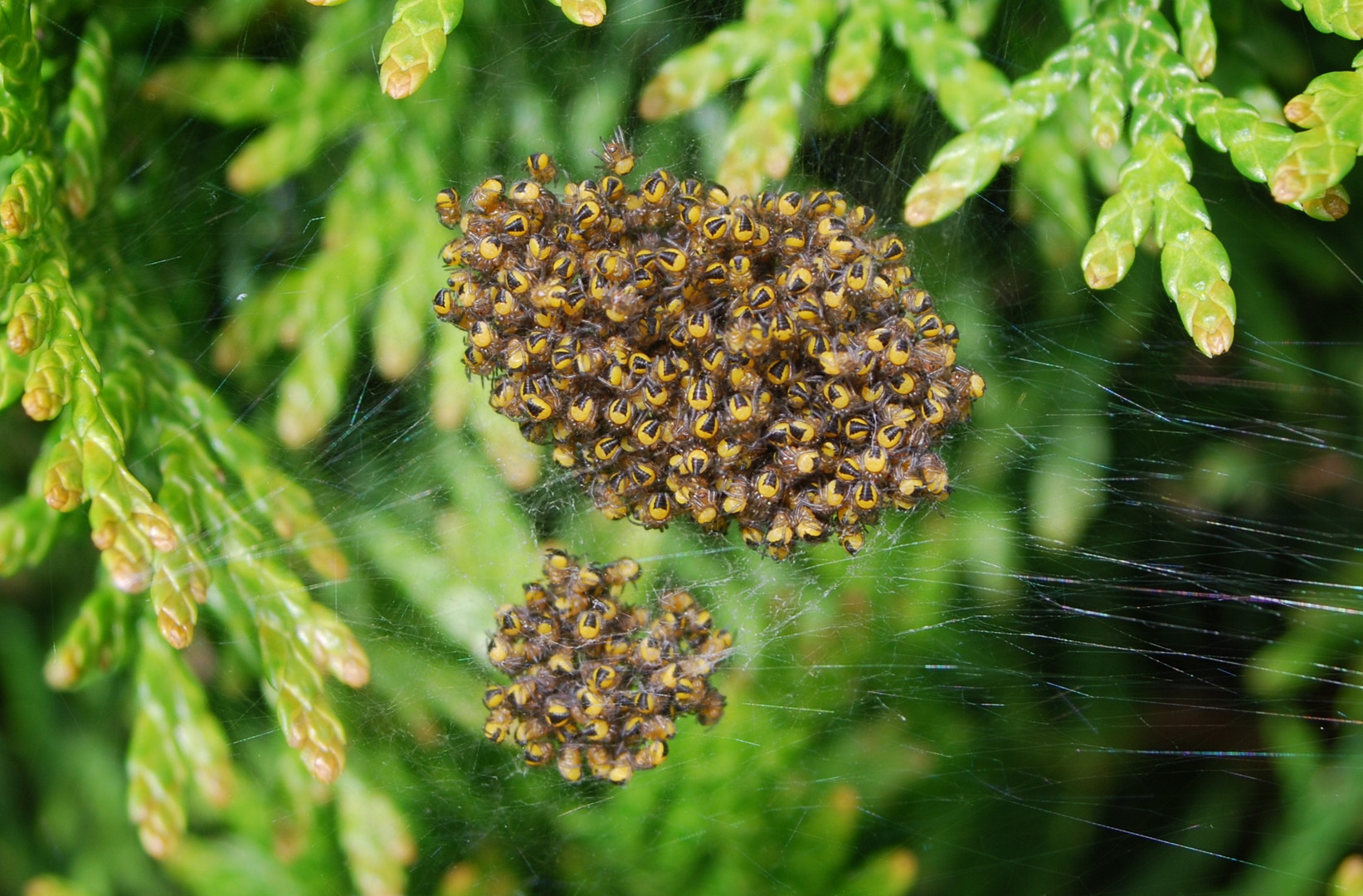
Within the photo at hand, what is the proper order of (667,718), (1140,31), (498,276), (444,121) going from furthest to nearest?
(444,121) → (1140,31) → (667,718) → (498,276)

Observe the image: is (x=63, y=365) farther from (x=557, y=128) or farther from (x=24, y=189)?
(x=557, y=128)

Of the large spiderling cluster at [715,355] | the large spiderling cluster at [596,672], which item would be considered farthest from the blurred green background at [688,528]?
the large spiderling cluster at [715,355]

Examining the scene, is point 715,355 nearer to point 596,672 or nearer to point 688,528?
point 688,528

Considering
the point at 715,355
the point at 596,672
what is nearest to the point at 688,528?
the point at 596,672

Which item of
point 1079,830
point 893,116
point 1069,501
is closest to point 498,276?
point 893,116

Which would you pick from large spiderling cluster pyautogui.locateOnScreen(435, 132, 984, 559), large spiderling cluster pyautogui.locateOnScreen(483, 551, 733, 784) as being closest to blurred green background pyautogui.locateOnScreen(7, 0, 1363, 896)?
large spiderling cluster pyautogui.locateOnScreen(483, 551, 733, 784)

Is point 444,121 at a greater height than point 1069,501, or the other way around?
point 444,121
